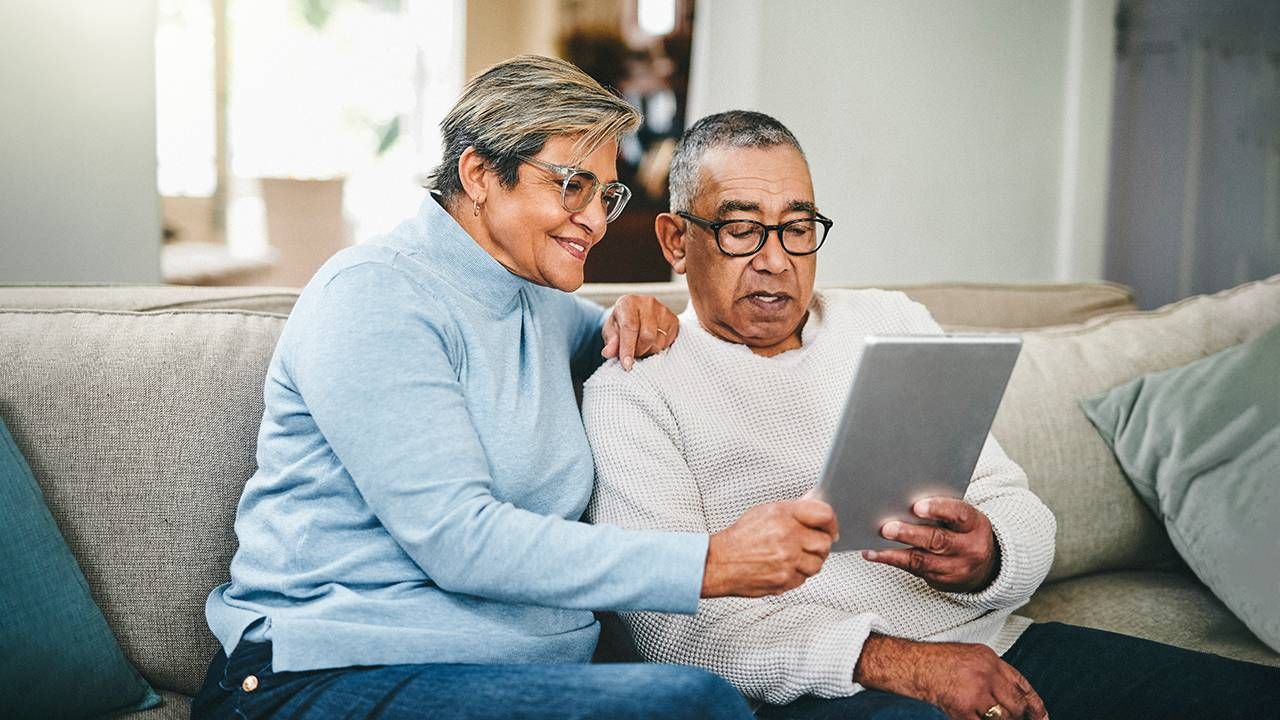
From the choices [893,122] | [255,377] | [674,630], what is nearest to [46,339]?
[255,377]

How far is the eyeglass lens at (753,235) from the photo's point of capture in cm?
162

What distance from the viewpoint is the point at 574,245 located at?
56.5 inches

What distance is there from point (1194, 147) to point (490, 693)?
3747 millimetres

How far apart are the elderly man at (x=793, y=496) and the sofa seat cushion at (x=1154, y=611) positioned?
0.61 ft

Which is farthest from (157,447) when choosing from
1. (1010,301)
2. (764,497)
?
(1010,301)

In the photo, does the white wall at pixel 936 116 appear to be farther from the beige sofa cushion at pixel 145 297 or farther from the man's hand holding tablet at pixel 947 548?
the man's hand holding tablet at pixel 947 548

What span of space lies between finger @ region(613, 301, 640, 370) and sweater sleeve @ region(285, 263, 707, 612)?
1.26ft

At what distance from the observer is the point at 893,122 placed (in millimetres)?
3756

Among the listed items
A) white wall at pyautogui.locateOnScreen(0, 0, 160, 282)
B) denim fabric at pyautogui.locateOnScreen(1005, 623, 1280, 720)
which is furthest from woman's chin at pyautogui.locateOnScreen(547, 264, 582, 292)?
white wall at pyautogui.locateOnScreen(0, 0, 160, 282)

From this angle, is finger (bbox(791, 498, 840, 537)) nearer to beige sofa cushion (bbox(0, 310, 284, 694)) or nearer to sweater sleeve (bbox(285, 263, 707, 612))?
sweater sleeve (bbox(285, 263, 707, 612))

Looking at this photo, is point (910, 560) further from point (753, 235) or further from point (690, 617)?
point (753, 235)

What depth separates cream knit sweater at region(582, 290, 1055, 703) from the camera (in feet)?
4.46

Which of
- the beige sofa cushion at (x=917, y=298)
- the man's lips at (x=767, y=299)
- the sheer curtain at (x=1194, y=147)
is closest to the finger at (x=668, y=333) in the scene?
the man's lips at (x=767, y=299)

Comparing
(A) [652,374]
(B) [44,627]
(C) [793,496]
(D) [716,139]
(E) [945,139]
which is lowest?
(B) [44,627]
